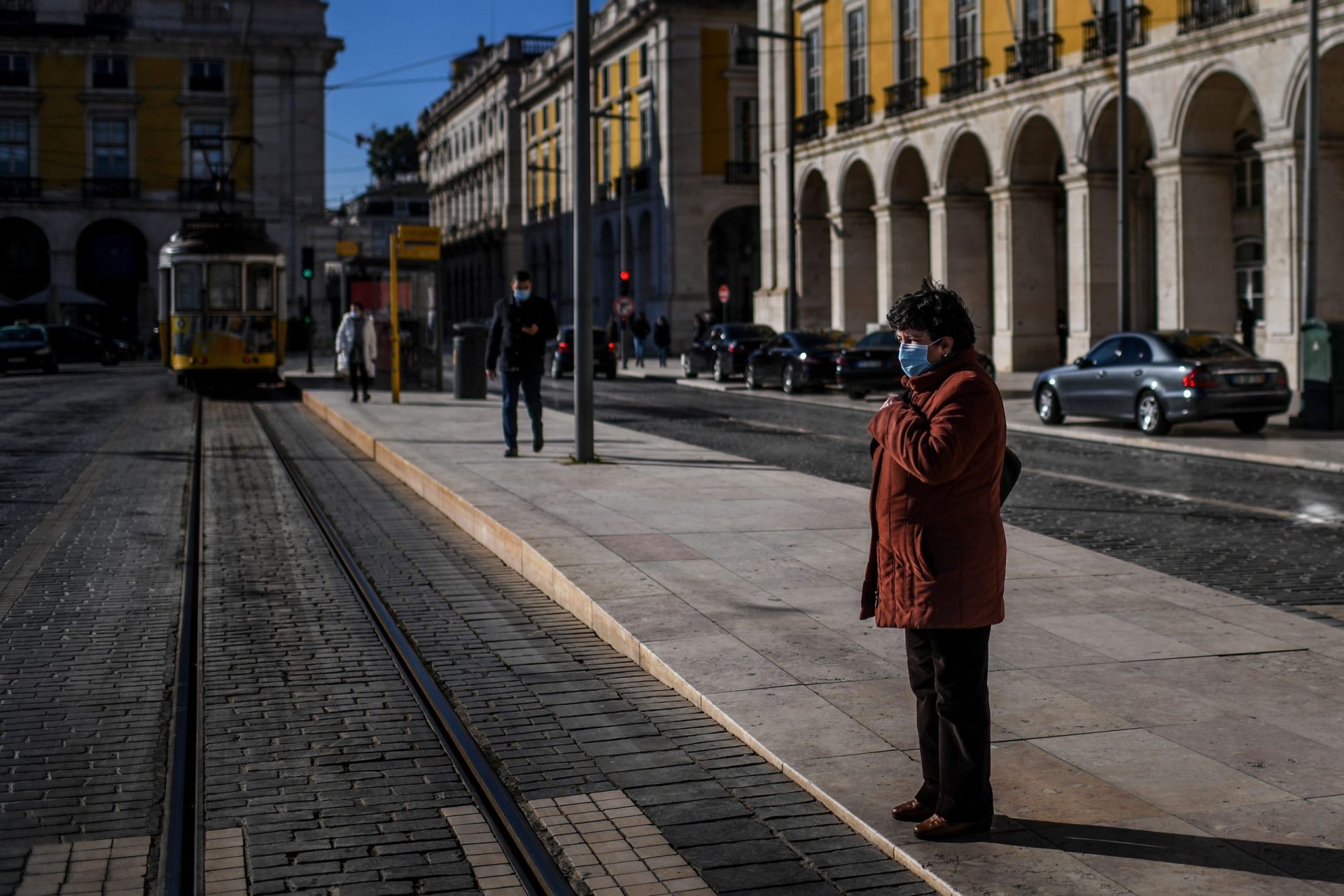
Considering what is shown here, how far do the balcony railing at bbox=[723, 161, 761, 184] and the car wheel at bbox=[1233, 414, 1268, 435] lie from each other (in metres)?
40.6

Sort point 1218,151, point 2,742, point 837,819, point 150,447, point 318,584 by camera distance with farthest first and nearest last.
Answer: point 1218,151
point 150,447
point 318,584
point 2,742
point 837,819

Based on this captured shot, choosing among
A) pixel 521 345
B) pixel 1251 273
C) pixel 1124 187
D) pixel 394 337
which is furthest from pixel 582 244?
pixel 1251 273

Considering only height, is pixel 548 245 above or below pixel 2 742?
above

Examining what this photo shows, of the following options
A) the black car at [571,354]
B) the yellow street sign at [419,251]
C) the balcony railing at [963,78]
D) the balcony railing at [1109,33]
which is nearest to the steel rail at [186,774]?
the yellow street sign at [419,251]

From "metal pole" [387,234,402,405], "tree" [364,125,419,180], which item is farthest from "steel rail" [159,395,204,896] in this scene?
"tree" [364,125,419,180]

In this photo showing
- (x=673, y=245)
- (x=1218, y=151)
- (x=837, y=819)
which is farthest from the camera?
(x=673, y=245)

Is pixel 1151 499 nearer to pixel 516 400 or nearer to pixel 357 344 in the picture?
pixel 516 400

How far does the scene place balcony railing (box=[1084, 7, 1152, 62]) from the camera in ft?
109

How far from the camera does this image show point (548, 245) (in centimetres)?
8000

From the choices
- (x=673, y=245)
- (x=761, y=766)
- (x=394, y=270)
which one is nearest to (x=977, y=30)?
(x=394, y=270)

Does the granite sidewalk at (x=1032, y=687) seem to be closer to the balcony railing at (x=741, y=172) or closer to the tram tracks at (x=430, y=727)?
the tram tracks at (x=430, y=727)

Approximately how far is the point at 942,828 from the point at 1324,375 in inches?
757

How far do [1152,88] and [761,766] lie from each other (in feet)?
98.8

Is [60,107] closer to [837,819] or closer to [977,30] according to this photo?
[977,30]
